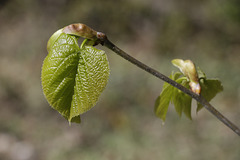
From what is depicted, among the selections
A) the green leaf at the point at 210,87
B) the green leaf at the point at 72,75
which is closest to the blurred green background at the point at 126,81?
the green leaf at the point at 210,87

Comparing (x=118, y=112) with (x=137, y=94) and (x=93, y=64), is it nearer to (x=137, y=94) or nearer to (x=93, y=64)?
(x=137, y=94)

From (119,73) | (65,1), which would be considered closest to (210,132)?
(119,73)

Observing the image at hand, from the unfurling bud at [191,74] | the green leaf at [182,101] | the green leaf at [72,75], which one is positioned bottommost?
the green leaf at [72,75]

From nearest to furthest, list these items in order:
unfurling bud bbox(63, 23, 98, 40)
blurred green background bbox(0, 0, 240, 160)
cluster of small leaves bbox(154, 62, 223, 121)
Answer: unfurling bud bbox(63, 23, 98, 40), cluster of small leaves bbox(154, 62, 223, 121), blurred green background bbox(0, 0, 240, 160)

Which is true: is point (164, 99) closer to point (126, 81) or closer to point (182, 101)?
point (182, 101)

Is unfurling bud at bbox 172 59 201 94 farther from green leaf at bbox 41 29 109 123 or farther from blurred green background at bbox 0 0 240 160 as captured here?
blurred green background at bbox 0 0 240 160

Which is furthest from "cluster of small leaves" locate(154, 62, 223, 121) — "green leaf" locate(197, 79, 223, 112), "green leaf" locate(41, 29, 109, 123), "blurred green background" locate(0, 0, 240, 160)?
"blurred green background" locate(0, 0, 240, 160)

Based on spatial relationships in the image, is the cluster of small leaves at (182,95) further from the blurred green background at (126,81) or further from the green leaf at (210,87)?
the blurred green background at (126,81)
